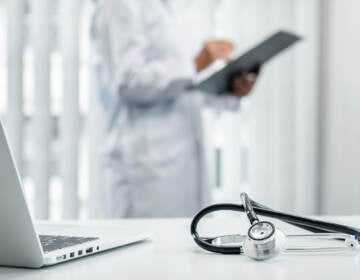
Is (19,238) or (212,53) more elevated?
(212,53)

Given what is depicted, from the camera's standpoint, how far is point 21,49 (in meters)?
2.38

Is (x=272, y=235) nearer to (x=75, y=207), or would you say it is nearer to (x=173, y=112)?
(x=173, y=112)

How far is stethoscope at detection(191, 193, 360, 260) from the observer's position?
2.09ft

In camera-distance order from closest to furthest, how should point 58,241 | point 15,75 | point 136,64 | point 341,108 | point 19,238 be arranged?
1. point 19,238
2. point 58,241
3. point 136,64
4. point 15,75
5. point 341,108

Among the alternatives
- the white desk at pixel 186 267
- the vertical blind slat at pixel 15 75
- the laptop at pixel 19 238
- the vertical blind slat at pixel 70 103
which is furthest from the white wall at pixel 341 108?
the laptop at pixel 19 238

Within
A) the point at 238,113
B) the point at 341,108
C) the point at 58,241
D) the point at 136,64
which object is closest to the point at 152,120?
the point at 136,64

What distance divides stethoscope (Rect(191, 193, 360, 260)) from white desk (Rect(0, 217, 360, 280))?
0.01 meters

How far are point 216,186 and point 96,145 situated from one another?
569mm

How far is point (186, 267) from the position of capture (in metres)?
0.62

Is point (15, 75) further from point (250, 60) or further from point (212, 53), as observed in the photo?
point (250, 60)

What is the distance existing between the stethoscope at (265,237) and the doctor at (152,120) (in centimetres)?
125

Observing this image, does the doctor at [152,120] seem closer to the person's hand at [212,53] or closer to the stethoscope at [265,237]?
the person's hand at [212,53]

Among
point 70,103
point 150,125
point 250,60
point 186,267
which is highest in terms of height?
point 250,60

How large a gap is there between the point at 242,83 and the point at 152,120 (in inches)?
13.3
